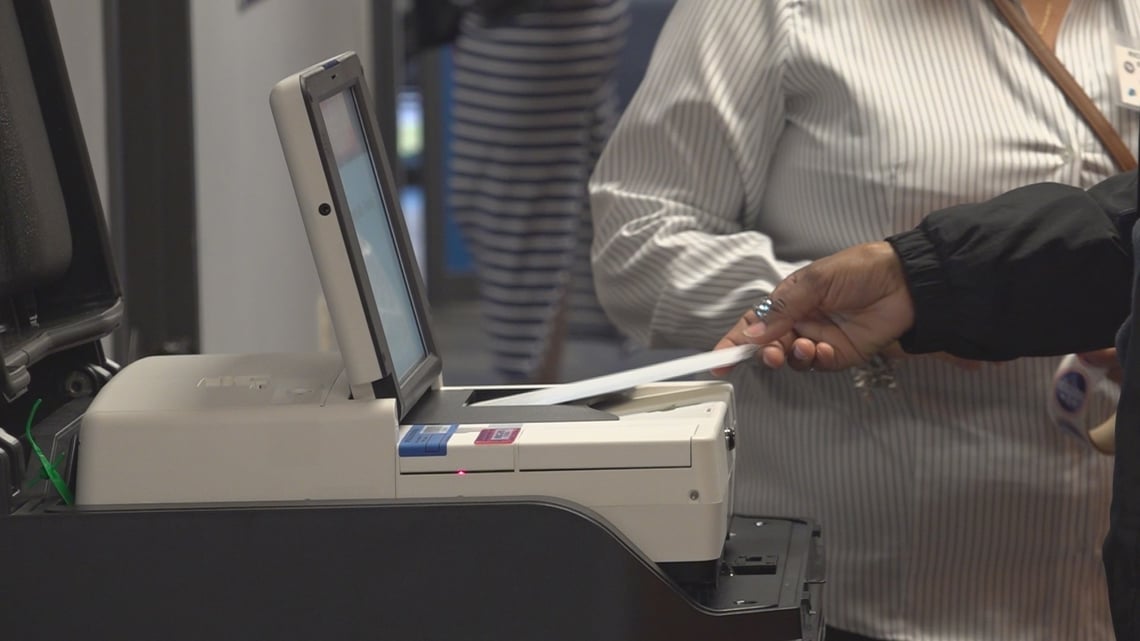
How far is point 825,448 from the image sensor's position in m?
1.51

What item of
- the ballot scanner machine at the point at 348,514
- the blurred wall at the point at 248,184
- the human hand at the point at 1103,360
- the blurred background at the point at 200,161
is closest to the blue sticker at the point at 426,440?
the ballot scanner machine at the point at 348,514

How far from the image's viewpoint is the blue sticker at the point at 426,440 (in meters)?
0.93

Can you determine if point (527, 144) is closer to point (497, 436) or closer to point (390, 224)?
point (390, 224)

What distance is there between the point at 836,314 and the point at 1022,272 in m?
0.17

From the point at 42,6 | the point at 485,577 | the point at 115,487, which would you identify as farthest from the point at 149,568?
the point at 42,6

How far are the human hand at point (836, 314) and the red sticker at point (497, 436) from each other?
434mm

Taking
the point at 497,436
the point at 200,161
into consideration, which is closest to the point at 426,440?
the point at 497,436

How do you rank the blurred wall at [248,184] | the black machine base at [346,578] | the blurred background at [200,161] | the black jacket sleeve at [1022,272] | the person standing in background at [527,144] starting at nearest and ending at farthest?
the black machine base at [346,578]
the black jacket sleeve at [1022,272]
the blurred background at [200,161]
the blurred wall at [248,184]
the person standing in background at [527,144]

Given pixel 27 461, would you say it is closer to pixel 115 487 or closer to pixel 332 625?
pixel 115 487

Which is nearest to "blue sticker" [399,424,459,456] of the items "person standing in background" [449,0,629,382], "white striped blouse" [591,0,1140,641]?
"white striped blouse" [591,0,1140,641]

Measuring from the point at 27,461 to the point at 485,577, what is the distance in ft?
1.03

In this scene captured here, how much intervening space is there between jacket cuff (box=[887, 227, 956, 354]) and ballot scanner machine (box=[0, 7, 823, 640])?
370 millimetres

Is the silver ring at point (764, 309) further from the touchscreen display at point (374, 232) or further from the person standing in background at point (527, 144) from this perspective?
the person standing in background at point (527, 144)

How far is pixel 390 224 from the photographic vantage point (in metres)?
1.14
